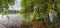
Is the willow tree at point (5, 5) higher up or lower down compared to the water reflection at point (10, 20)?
higher up

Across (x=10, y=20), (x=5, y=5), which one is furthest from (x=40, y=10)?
(x=10, y=20)

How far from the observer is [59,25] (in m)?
3.80

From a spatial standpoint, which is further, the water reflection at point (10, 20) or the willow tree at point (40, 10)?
the water reflection at point (10, 20)

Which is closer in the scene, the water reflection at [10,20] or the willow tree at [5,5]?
the willow tree at [5,5]

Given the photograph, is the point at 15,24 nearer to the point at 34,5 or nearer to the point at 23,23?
the point at 23,23

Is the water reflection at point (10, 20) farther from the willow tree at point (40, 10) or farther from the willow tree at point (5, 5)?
the willow tree at point (5, 5)

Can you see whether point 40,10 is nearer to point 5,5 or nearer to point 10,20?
point 5,5

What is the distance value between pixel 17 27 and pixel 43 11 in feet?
3.35

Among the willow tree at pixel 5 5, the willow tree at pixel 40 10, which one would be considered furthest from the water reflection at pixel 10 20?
the willow tree at pixel 5 5

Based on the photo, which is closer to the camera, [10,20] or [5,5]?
[5,5]

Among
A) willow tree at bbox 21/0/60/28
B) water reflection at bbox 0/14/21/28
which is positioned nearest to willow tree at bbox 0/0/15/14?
willow tree at bbox 21/0/60/28

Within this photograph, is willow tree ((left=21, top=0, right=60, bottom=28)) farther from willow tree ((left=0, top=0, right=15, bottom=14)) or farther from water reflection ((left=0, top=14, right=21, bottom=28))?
willow tree ((left=0, top=0, right=15, bottom=14))

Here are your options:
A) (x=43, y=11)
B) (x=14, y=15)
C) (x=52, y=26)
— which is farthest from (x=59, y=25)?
(x=14, y=15)

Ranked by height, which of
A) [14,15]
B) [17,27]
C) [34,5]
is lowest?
[17,27]
